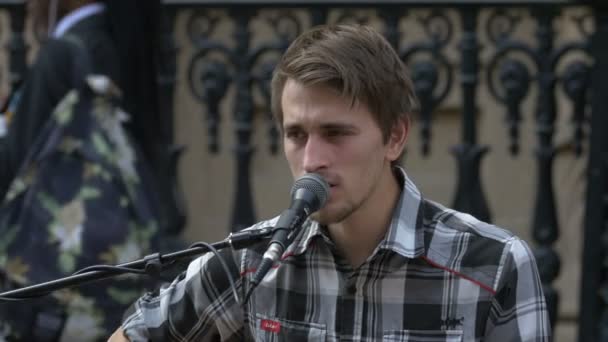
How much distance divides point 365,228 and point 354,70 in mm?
373

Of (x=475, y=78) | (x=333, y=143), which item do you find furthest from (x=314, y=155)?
(x=475, y=78)

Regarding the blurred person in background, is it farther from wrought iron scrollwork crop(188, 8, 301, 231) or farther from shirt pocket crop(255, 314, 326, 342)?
shirt pocket crop(255, 314, 326, 342)

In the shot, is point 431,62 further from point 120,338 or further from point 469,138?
point 120,338

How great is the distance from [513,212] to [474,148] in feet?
6.12

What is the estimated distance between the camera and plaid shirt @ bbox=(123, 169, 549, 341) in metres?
2.80

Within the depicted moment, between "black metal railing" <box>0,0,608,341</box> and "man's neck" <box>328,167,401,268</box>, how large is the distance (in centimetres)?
245

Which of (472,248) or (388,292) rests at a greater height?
(472,248)

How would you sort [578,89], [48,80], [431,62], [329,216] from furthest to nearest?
[431,62]
[578,89]
[48,80]
[329,216]

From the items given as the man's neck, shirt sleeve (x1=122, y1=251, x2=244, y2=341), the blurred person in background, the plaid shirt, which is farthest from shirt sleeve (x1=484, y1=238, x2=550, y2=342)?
the blurred person in background

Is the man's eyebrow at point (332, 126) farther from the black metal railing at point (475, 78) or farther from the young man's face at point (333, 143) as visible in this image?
the black metal railing at point (475, 78)

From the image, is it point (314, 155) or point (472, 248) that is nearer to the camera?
point (314, 155)

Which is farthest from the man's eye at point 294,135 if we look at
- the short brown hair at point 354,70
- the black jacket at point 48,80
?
the black jacket at point 48,80

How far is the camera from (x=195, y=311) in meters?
3.07

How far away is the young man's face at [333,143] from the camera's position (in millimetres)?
2736
